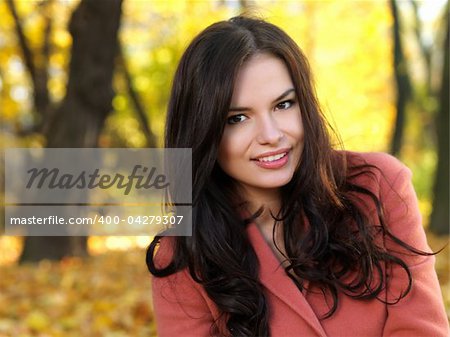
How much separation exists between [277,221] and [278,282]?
9.3 inches

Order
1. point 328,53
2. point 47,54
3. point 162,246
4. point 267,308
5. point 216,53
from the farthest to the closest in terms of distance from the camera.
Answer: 1. point 328,53
2. point 47,54
3. point 162,246
4. point 267,308
5. point 216,53

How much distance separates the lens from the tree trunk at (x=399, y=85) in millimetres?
10320

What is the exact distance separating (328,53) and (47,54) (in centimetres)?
805

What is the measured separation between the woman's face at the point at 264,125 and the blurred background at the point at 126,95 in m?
0.35

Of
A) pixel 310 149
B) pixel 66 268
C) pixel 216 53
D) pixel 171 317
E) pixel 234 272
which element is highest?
pixel 216 53

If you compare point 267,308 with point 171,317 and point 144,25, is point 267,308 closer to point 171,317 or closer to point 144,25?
point 171,317

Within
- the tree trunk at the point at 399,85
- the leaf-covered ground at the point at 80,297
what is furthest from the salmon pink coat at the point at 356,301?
the tree trunk at the point at 399,85

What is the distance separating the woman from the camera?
2.10 m

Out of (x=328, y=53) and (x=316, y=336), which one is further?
(x=328, y=53)

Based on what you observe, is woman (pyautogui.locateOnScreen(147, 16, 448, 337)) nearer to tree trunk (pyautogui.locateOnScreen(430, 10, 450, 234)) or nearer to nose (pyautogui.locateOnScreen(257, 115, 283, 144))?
nose (pyautogui.locateOnScreen(257, 115, 283, 144))

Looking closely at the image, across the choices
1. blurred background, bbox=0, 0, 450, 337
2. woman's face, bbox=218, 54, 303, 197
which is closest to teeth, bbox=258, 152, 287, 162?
woman's face, bbox=218, 54, 303, 197

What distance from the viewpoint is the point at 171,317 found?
91.1 inches

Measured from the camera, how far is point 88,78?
5984 millimetres

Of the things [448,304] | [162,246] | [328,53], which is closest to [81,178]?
[448,304]
